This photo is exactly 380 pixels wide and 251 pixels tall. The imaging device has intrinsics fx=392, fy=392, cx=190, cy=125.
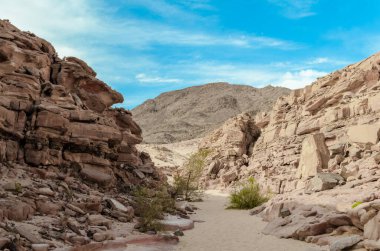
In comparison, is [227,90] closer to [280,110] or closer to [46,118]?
[280,110]

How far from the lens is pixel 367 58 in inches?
891

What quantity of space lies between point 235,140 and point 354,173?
A: 1849 centimetres

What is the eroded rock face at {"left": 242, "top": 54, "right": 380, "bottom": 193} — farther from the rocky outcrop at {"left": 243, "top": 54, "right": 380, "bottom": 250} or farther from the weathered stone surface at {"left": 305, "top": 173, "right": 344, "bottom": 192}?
the weathered stone surface at {"left": 305, "top": 173, "right": 344, "bottom": 192}

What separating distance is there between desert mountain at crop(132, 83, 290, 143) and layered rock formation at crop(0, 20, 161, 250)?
227ft

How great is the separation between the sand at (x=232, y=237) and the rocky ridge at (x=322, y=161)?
1.64 ft

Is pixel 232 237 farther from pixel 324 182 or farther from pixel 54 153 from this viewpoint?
pixel 54 153

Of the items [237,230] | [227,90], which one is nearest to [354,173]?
[237,230]

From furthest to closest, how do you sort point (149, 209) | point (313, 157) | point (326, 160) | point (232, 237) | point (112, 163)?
1. point (313, 157)
2. point (326, 160)
3. point (112, 163)
4. point (149, 209)
5. point (232, 237)

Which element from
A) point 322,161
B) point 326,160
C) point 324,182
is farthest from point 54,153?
point 326,160

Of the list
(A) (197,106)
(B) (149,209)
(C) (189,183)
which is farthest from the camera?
(A) (197,106)

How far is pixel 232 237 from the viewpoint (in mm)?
11555

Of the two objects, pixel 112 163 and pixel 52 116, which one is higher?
pixel 52 116

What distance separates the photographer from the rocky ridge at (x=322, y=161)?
1016 centimetres

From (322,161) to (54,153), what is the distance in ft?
37.6
